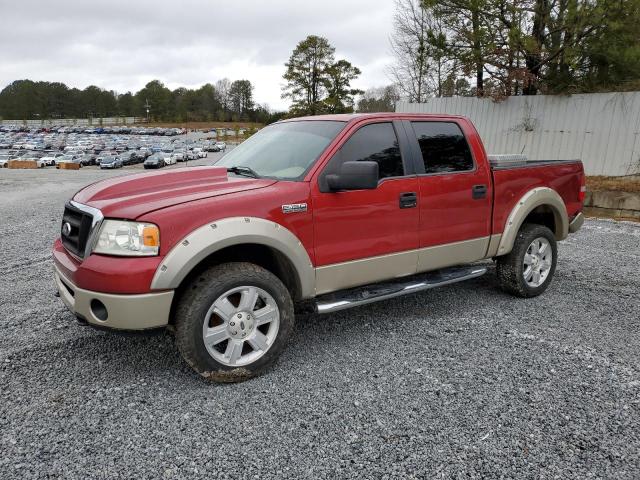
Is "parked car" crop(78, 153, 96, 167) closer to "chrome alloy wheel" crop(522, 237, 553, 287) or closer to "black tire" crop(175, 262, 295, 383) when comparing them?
"chrome alloy wheel" crop(522, 237, 553, 287)

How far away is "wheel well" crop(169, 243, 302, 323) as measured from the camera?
3.33m

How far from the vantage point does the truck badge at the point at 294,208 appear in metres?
3.36

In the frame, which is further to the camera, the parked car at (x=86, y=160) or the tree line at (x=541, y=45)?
the parked car at (x=86, y=160)

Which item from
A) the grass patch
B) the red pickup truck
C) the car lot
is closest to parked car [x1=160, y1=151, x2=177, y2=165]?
the car lot

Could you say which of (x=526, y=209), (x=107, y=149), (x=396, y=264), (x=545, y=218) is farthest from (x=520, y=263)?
(x=107, y=149)

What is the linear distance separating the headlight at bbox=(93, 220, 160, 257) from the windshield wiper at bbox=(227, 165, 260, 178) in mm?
1079

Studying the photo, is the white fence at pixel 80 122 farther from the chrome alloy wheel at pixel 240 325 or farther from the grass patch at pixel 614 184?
the chrome alloy wheel at pixel 240 325

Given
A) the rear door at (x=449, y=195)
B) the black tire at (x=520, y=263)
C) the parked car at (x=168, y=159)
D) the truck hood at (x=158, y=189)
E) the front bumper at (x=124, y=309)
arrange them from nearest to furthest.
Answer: the front bumper at (x=124, y=309) < the truck hood at (x=158, y=189) < the rear door at (x=449, y=195) < the black tire at (x=520, y=263) < the parked car at (x=168, y=159)

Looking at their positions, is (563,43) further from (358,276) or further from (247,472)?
(247,472)

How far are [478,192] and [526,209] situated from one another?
0.74 metres

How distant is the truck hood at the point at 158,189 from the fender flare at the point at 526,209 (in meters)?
2.56

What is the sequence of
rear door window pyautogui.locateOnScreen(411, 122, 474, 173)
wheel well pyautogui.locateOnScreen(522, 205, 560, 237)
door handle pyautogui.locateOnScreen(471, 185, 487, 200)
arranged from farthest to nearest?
1. wheel well pyautogui.locateOnScreen(522, 205, 560, 237)
2. door handle pyautogui.locateOnScreen(471, 185, 487, 200)
3. rear door window pyautogui.locateOnScreen(411, 122, 474, 173)

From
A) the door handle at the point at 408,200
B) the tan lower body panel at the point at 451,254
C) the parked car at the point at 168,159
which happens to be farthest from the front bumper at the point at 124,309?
the parked car at the point at 168,159

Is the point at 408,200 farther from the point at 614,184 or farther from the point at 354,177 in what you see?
the point at 614,184
